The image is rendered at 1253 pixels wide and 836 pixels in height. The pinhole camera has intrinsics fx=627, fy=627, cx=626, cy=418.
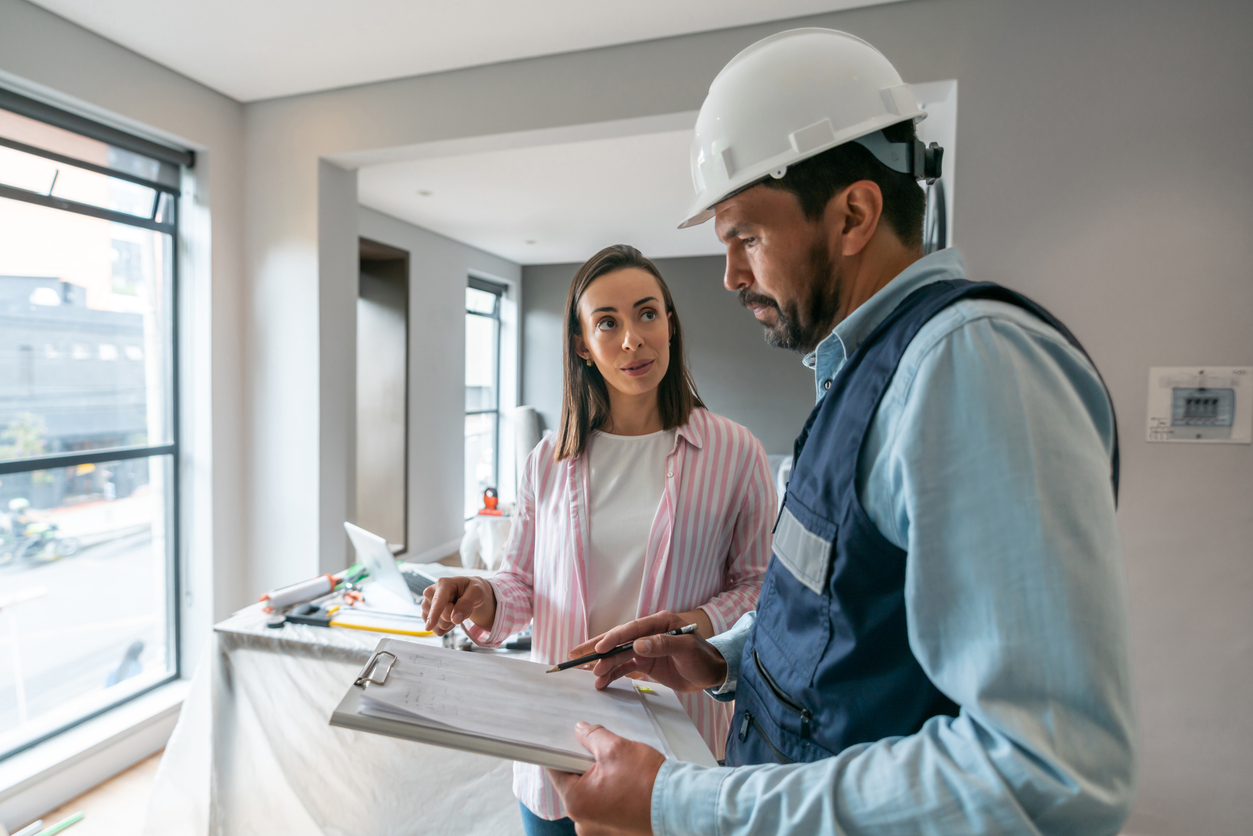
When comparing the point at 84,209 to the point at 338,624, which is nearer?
the point at 338,624

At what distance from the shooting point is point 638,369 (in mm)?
1302

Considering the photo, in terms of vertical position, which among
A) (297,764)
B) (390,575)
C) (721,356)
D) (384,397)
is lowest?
(297,764)

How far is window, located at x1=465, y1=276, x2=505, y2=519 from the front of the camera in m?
A: 6.72

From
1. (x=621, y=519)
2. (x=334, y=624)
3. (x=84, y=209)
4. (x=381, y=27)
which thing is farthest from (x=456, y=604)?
(x=84, y=209)

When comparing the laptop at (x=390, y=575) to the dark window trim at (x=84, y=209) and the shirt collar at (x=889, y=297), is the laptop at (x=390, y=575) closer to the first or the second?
the shirt collar at (x=889, y=297)

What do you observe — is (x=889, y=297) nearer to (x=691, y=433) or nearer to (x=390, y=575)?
(x=691, y=433)

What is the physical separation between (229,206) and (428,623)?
2588 millimetres

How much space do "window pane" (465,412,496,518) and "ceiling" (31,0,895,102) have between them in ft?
14.3

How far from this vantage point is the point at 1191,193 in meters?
1.85

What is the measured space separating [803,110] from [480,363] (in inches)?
260

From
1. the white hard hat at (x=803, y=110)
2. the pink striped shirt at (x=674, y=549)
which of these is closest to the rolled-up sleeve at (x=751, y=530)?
the pink striped shirt at (x=674, y=549)

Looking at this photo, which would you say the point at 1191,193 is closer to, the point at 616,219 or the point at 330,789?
the point at 330,789

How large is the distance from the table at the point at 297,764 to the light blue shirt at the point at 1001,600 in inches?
56.7

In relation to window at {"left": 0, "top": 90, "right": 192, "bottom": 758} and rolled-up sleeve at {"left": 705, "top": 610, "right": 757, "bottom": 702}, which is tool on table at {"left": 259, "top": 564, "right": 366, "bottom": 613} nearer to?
window at {"left": 0, "top": 90, "right": 192, "bottom": 758}
